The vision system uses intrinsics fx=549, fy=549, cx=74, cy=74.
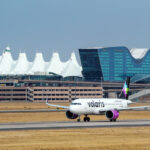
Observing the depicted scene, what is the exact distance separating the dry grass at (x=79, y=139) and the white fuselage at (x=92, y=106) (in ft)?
56.8

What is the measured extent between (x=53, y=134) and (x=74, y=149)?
12.1 metres

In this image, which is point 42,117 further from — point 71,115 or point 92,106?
point 92,106

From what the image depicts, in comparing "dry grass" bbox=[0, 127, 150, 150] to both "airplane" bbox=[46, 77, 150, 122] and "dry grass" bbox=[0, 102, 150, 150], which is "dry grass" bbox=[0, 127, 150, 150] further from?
"airplane" bbox=[46, 77, 150, 122]

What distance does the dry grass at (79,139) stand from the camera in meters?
44.8

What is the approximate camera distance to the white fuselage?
79250mm

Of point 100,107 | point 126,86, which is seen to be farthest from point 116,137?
point 126,86

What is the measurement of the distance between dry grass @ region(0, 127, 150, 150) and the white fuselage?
56.8 feet

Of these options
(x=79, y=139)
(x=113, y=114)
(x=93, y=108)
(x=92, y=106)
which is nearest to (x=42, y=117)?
(x=93, y=108)

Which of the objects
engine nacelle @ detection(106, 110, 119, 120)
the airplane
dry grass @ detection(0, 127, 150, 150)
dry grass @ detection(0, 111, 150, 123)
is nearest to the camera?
dry grass @ detection(0, 127, 150, 150)

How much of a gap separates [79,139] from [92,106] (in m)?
30.2

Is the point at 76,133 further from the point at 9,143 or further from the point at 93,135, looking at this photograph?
the point at 9,143

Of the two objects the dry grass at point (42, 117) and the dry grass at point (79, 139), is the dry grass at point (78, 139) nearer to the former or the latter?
the dry grass at point (79, 139)

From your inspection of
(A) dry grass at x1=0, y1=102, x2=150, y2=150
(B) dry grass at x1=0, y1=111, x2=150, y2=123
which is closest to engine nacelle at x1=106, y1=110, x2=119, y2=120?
(B) dry grass at x1=0, y1=111, x2=150, y2=123

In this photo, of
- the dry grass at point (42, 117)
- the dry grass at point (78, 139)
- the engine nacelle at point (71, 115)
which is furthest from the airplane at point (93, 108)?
the dry grass at point (78, 139)
